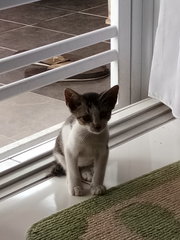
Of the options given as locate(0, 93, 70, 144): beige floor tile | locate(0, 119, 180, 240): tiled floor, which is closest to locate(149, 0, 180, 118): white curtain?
locate(0, 119, 180, 240): tiled floor

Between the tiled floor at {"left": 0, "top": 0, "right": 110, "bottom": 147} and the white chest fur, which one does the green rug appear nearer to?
the white chest fur

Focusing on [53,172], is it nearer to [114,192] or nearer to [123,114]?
[114,192]

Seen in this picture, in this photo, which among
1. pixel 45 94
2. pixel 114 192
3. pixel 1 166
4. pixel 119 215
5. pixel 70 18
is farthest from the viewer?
pixel 70 18

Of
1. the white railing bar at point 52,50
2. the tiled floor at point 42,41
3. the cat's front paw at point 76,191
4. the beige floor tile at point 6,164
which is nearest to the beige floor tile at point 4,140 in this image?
the tiled floor at point 42,41

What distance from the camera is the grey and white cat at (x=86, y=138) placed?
1581 millimetres

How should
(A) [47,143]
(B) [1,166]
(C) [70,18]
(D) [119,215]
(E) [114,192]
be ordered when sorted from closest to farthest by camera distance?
1. (D) [119,215]
2. (E) [114,192]
3. (B) [1,166]
4. (A) [47,143]
5. (C) [70,18]

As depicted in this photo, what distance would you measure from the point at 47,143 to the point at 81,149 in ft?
1.03

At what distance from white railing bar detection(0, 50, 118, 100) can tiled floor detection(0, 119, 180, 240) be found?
0.29 meters

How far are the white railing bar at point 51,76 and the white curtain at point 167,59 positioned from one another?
174 millimetres

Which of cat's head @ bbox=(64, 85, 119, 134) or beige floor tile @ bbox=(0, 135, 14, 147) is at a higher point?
cat's head @ bbox=(64, 85, 119, 134)

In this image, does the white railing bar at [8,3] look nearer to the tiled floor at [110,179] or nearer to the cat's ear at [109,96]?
the cat's ear at [109,96]

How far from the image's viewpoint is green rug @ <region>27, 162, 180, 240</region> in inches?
58.8

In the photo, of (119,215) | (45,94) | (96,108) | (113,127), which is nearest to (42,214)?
(119,215)

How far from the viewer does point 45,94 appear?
2.41 m
